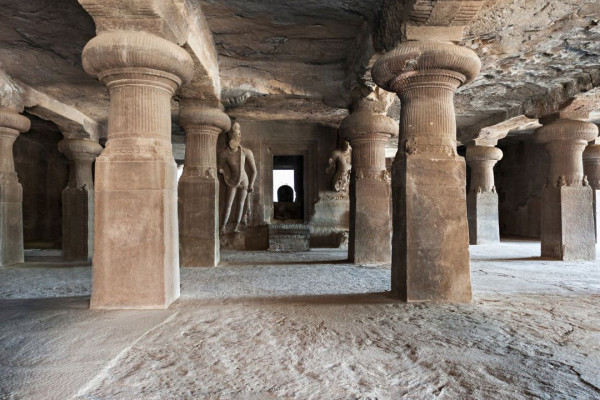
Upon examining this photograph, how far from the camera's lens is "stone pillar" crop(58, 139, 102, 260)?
9141 millimetres

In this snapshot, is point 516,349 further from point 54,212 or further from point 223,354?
A: point 54,212

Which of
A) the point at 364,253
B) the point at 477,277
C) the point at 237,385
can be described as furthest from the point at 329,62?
the point at 237,385

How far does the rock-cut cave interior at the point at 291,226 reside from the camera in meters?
2.51

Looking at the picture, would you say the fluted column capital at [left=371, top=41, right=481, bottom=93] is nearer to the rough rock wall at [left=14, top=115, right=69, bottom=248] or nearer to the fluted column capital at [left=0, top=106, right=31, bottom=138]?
the fluted column capital at [left=0, top=106, right=31, bottom=138]

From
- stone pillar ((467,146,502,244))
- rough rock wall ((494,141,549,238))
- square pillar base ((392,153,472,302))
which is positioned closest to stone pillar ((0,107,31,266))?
square pillar base ((392,153,472,302))

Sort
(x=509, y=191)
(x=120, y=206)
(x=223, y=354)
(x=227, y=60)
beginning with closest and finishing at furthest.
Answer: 1. (x=223, y=354)
2. (x=120, y=206)
3. (x=227, y=60)
4. (x=509, y=191)

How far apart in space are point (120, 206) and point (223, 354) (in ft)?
6.32

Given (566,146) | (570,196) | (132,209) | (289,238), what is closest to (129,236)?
(132,209)

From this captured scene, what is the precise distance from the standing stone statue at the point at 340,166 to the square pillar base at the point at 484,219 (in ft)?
13.9

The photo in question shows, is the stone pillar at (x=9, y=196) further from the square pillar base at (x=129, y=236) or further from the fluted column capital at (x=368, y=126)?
the fluted column capital at (x=368, y=126)

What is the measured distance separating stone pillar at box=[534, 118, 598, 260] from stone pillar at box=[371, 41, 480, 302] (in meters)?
4.90

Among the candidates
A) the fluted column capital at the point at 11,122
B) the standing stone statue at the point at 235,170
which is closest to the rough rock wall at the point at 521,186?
the standing stone statue at the point at 235,170

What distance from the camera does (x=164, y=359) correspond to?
2.60 meters

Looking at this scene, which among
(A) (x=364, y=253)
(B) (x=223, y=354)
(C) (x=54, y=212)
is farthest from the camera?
(C) (x=54, y=212)
